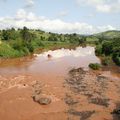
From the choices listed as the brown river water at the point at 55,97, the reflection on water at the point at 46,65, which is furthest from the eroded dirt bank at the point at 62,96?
the reflection on water at the point at 46,65

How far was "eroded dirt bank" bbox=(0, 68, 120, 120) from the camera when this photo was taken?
99.5 ft

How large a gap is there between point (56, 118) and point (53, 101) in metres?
5.57

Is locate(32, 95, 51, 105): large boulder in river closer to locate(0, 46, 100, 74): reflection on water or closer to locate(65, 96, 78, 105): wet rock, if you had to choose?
locate(65, 96, 78, 105): wet rock

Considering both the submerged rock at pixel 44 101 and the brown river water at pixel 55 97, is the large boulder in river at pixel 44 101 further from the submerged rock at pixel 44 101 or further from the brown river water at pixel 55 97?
the brown river water at pixel 55 97

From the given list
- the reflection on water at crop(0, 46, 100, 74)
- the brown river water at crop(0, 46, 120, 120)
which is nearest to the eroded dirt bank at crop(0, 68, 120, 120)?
the brown river water at crop(0, 46, 120, 120)

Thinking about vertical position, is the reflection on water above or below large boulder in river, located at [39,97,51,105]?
below

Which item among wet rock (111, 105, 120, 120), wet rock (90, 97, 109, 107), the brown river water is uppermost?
wet rock (111, 105, 120, 120)

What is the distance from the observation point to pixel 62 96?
3681 cm

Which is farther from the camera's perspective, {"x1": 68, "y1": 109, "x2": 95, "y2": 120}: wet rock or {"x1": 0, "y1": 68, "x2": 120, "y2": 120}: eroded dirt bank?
{"x1": 0, "y1": 68, "x2": 120, "y2": 120}: eroded dirt bank

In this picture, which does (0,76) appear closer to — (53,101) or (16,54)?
(53,101)

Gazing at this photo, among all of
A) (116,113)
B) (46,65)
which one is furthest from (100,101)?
(46,65)

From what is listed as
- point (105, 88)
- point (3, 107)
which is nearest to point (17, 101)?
point (3, 107)

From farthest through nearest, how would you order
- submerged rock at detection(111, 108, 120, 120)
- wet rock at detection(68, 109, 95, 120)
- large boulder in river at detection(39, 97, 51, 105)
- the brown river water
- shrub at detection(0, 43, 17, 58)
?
shrub at detection(0, 43, 17, 58) → large boulder in river at detection(39, 97, 51, 105) → the brown river water → wet rock at detection(68, 109, 95, 120) → submerged rock at detection(111, 108, 120, 120)

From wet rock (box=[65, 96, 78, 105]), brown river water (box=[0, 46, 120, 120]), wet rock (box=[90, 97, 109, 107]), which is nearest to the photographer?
brown river water (box=[0, 46, 120, 120])
